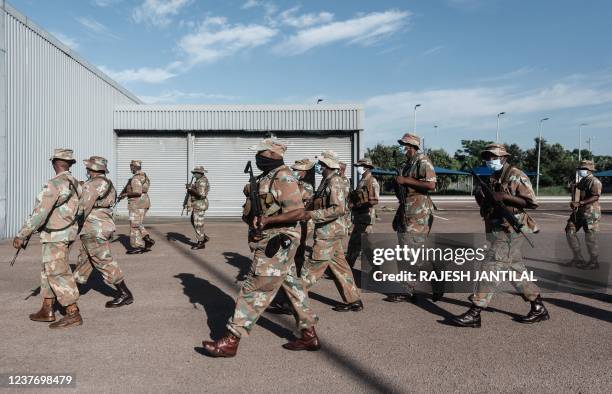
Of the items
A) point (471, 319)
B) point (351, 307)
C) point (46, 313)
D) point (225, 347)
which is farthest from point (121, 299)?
point (471, 319)

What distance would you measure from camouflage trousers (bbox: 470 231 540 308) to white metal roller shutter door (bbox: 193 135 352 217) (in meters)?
14.2

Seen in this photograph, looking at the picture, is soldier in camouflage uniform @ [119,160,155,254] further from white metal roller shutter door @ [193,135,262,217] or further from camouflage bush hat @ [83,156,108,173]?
white metal roller shutter door @ [193,135,262,217]

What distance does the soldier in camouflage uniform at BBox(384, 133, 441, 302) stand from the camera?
5.52 metres

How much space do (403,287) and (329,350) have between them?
197 cm

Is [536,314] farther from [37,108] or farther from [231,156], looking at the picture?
[231,156]

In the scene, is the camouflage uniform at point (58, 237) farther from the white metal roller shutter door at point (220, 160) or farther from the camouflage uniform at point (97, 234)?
the white metal roller shutter door at point (220, 160)

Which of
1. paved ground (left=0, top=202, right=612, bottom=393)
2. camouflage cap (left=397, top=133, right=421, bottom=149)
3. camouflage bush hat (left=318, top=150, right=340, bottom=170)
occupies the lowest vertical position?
paved ground (left=0, top=202, right=612, bottom=393)

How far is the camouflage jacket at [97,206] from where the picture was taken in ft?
17.4

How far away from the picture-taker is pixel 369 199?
21.5 feet

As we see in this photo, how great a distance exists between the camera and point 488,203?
16.4 feet

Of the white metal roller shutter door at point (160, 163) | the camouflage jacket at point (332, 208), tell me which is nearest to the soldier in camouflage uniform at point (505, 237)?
the camouflage jacket at point (332, 208)

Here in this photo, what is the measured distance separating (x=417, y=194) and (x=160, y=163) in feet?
50.4

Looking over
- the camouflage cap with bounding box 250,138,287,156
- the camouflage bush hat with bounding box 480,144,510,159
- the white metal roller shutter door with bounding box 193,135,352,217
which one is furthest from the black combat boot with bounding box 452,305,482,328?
the white metal roller shutter door with bounding box 193,135,352,217

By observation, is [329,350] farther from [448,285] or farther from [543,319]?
[448,285]
